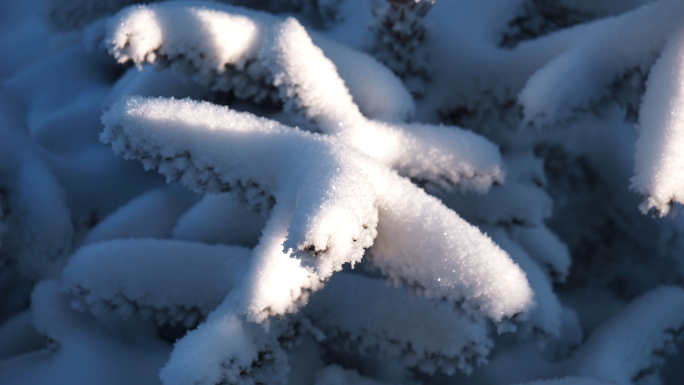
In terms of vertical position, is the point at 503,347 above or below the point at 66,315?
above

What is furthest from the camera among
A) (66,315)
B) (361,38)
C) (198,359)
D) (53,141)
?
(53,141)

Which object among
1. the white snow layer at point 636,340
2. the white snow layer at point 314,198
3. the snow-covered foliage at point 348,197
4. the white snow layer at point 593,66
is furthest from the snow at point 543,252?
the white snow layer at point 314,198

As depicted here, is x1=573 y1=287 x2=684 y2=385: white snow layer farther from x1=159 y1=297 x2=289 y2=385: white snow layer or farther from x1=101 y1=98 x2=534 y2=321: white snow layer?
x1=159 y1=297 x2=289 y2=385: white snow layer

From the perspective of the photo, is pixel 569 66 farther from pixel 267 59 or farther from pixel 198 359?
pixel 198 359

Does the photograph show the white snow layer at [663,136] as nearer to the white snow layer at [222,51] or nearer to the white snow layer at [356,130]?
the white snow layer at [356,130]

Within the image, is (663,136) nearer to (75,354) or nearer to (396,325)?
(396,325)

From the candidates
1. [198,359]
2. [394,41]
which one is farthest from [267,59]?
[198,359]

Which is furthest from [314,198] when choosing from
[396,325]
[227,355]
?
[396,325]

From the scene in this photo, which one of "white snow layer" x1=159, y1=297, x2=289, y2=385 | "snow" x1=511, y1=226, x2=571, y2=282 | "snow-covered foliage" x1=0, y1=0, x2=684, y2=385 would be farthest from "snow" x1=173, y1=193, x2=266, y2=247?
"snow" x1=511, y1=226, x2=571, y2=282
